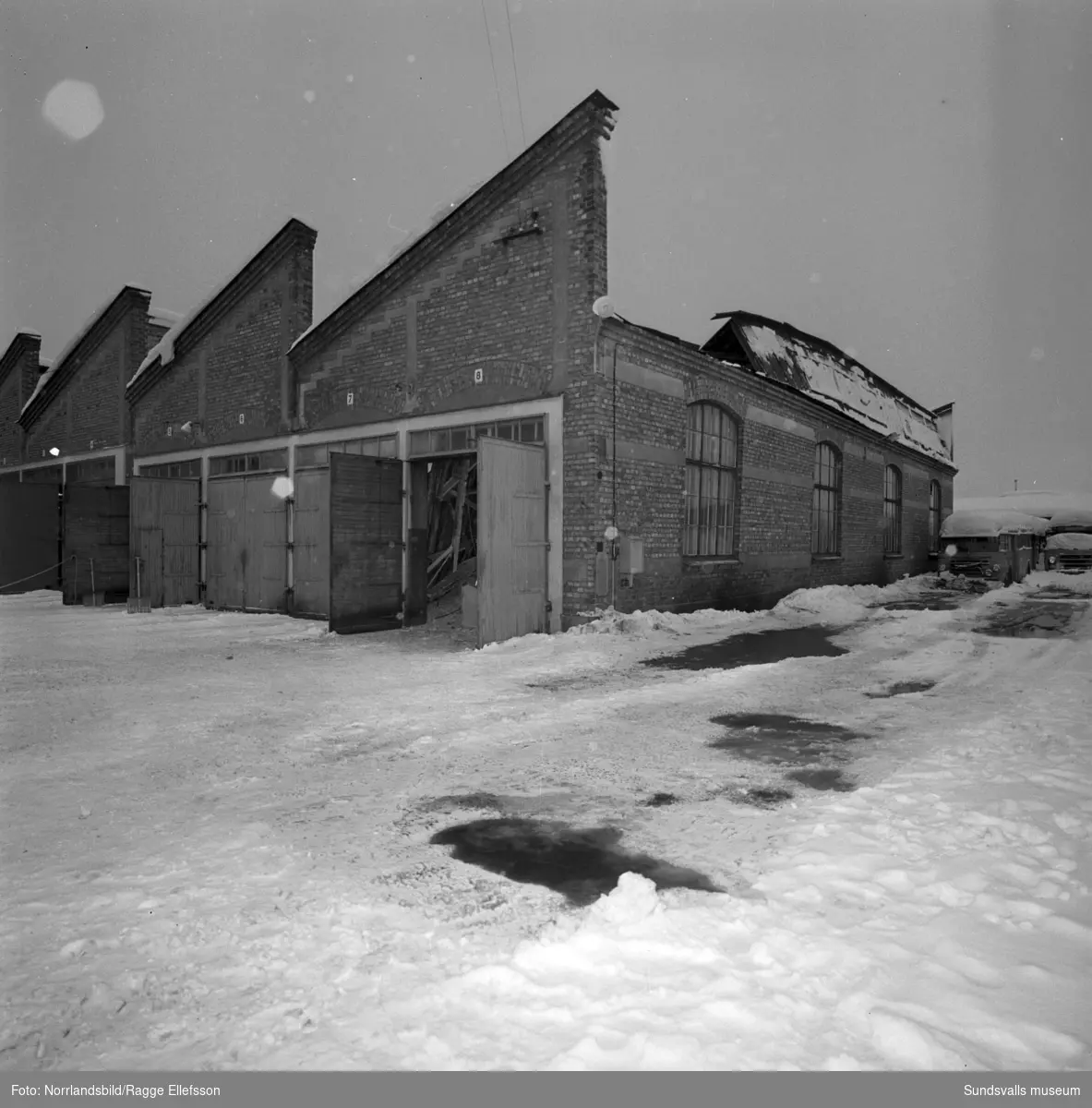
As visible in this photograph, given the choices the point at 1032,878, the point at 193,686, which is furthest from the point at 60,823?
the point at 1032,878

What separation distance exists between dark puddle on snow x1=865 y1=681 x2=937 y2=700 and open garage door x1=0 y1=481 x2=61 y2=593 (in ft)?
67.8

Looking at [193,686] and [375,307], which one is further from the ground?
[375,307]

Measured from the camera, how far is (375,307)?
44.2 feet

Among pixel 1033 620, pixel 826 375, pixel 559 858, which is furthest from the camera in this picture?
pixel 826 375

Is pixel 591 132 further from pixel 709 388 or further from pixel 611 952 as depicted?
pixel 611 952

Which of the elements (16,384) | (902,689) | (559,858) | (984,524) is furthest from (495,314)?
(16,384)

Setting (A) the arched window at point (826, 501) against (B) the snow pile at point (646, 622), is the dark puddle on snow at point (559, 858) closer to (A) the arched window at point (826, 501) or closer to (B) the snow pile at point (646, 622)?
(B) the snow pile at point (646, 622)

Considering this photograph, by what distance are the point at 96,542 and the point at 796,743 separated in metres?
16.8

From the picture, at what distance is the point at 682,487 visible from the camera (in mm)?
13102

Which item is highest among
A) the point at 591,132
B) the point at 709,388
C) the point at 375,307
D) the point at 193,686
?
the point at 591,132

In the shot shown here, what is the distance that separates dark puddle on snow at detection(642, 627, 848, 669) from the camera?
916 centimetres

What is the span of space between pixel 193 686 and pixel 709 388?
9779mm

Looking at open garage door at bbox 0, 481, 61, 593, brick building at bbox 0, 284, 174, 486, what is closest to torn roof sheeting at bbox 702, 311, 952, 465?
brick building at bbox 0, 284, 174, 486

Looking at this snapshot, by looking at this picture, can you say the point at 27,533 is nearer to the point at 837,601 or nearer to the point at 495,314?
the point at 495,314
